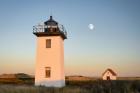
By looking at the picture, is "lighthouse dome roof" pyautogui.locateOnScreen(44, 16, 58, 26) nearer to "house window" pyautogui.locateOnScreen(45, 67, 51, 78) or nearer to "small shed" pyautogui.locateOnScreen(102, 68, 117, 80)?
"house window" pyautogui.locateOnScreen(45, 67, 51, 78)

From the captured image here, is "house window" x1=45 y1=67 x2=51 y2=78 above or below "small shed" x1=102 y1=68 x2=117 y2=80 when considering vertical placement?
above

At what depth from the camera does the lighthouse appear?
27081mm

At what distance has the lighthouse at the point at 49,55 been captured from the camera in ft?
88.8

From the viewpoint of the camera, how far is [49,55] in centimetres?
2742

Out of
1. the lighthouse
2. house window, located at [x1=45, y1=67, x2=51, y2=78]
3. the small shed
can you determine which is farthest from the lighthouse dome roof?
the small shed

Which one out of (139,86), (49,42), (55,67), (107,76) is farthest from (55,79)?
(107,76)

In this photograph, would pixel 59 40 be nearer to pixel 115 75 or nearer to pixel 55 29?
pixel 55 29

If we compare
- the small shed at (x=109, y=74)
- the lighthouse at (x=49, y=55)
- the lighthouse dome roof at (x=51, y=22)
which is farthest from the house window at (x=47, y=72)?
the small shed at (x=109, y=74)

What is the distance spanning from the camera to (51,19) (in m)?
28.6

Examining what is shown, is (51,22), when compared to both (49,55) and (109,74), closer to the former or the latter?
(49,55)

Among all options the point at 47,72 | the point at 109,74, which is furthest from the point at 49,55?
the point at 109,74

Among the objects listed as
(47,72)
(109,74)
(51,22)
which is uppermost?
(51,22)

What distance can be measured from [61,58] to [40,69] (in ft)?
8.75

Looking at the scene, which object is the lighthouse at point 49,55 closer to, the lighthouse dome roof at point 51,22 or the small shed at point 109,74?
the lighthouse dome roof at point 51,22
